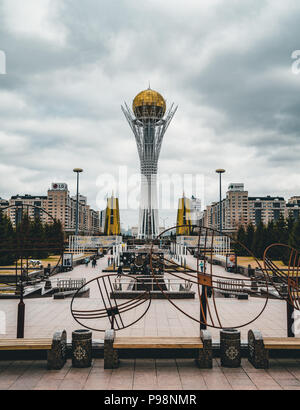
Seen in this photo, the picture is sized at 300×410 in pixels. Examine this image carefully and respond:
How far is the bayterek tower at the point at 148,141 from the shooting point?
72062 mm

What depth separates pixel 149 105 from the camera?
78562 mm

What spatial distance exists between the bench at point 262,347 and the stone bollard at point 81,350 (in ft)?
11.3

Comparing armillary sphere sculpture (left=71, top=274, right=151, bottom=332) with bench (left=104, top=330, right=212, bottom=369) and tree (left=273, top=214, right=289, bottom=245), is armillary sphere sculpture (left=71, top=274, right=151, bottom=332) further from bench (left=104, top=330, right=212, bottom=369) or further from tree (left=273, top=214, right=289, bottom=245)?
tree (left=273, top=214, right=289, bottom=245)

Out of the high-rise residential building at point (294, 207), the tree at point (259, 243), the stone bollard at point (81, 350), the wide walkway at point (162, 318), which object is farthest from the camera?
the high-rise residential building at point (294, 207)

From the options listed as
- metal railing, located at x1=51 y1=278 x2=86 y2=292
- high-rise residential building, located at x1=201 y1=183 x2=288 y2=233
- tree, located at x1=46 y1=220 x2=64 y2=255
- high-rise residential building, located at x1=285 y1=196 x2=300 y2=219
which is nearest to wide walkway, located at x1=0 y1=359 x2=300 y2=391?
tree, located at x1=46 y1=220 x2=64 y2=255

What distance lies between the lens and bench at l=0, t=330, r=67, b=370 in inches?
280

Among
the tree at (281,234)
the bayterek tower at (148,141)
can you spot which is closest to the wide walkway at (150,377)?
the tree at (281,234)

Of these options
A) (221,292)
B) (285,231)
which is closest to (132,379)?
(221,292)

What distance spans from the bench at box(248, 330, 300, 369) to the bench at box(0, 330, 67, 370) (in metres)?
4.03

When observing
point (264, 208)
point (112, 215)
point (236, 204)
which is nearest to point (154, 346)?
point (112, 215)

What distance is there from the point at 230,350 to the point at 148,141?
68.2 metres

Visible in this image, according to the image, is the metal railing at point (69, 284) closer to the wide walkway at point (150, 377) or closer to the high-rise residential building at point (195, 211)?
the wide walkway at point (150, 377)
